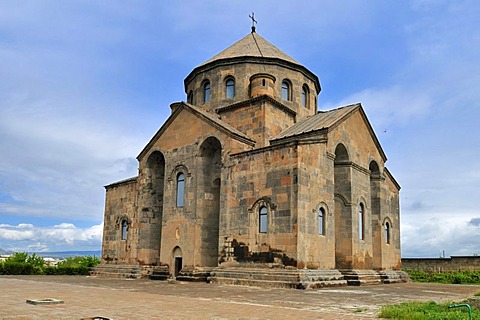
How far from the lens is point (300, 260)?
16.0 meters

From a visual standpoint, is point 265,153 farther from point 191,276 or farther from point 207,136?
point 191,276

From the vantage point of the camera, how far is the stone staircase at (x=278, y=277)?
609 inches

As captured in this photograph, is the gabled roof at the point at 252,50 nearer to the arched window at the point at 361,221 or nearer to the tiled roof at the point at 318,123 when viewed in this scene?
the tiled roof at the point at 318,123

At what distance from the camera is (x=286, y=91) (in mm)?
24641

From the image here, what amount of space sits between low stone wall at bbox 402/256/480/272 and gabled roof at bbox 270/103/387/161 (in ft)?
27.2

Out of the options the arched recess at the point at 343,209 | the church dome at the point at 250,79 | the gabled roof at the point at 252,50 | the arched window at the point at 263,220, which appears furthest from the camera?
the gabled roof at the point at 252,50

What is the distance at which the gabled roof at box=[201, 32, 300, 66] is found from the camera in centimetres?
2506

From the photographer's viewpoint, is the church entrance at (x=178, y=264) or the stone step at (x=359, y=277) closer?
the stone step at (x=359, y=277)

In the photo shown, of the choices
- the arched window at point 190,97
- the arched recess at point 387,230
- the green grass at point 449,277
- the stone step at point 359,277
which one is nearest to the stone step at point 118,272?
the arched window at point 190,97

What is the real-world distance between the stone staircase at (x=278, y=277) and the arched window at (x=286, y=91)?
10555mm

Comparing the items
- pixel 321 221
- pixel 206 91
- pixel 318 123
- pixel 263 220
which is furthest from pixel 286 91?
pixel 263 220

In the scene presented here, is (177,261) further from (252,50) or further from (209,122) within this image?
(252,50)

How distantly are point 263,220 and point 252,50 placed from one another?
11889 millimetres

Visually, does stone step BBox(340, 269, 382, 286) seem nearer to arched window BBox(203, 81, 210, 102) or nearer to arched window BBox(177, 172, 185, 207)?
arched window BBox(177, 172, 185, 207)
